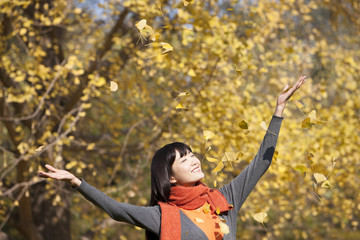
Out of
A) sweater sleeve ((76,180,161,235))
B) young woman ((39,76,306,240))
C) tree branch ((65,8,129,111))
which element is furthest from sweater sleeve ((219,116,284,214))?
tree branch ((65,8,129,111))

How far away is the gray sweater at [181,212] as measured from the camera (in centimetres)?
179

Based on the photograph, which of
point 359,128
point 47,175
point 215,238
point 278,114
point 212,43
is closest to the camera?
point 47,175

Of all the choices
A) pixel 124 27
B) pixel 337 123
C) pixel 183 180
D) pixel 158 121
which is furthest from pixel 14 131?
pixel 337 123

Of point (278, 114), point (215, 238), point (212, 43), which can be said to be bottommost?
point (212, 43)

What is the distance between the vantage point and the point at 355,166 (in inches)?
230

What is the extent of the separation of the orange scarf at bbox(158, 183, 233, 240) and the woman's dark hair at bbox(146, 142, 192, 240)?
4cm

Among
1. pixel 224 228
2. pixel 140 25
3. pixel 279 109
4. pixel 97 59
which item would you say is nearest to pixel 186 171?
pixel 224 228

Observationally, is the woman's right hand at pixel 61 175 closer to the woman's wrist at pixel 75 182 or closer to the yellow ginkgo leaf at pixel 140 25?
the woman's wrist at pixel 75 182

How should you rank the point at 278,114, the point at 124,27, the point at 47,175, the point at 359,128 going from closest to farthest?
the point at 47,175 → the point at 278,114 → the point at 359,128 → the point at 124,27

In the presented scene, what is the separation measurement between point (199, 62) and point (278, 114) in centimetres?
268

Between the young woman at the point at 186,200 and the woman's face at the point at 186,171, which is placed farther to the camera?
the woman's face at the point at 186,171

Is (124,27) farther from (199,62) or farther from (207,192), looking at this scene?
(207,192)

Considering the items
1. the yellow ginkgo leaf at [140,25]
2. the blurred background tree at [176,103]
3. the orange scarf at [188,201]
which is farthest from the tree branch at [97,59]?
the orange scarf at [188,201]

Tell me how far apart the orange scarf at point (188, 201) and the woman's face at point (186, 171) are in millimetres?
48
